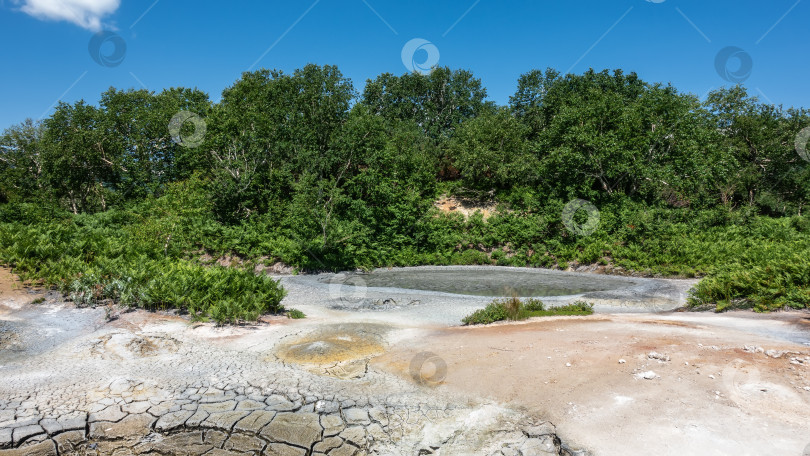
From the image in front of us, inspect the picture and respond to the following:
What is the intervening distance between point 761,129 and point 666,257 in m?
20.4

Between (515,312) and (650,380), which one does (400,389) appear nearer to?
(650,380)

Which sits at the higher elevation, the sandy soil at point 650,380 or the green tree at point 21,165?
the green tree at point 21,165

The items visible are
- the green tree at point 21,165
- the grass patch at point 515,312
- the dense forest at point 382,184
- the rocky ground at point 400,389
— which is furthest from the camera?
the green tree at point 21,165

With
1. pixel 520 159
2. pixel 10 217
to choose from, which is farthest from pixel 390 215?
pixel 10 217

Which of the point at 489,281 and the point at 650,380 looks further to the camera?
the point at 489,281

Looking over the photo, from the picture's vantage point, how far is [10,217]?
72.2ft

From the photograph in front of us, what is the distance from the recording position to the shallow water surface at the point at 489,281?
15624mm

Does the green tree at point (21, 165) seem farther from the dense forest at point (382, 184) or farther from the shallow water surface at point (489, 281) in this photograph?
the shallow water surface at point (489, 281)

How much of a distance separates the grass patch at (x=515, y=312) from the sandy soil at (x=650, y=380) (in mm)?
1225

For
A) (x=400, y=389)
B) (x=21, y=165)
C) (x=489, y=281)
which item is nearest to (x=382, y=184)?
(x=489, y=281)

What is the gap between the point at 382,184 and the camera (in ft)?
75.7

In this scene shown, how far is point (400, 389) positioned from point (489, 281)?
12.2m

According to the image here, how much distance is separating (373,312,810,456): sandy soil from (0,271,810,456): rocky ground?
0.03 meters

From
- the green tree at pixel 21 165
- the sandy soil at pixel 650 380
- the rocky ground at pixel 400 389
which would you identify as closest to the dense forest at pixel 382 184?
the green tree at pixel 21 165
